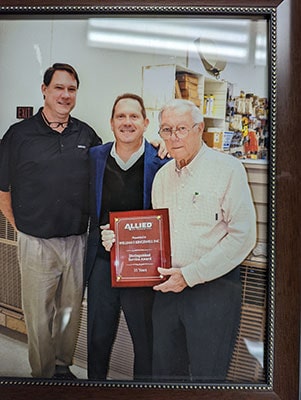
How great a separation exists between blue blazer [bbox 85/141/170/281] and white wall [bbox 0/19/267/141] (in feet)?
0.12

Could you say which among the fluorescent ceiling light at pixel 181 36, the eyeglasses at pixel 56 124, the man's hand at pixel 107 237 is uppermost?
the fluorescent ceiling light at pixel 181 36

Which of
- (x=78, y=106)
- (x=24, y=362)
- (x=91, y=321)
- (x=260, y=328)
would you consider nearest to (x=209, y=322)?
(x=260, y=328)

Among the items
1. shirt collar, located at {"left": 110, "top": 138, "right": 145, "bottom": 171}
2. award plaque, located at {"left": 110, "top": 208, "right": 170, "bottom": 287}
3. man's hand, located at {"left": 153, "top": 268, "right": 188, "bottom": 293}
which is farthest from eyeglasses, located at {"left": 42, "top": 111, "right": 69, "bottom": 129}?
man's hand, located at {"left": 153, "top": 268, "right": 188, "bottom": 293}

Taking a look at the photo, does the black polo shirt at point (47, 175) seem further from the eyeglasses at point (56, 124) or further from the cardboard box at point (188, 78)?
the cardboard box at point (188, 78)

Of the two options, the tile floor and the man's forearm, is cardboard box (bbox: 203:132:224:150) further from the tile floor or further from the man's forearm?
the tile floor

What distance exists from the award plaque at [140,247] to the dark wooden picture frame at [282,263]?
0.23m

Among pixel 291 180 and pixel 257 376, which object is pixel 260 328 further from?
pixel 291 180

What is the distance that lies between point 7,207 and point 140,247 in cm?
31

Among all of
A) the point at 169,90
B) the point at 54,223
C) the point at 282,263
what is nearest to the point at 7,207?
the point at 54,223

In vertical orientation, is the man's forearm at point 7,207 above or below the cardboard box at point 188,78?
below

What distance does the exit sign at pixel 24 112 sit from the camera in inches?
36.7

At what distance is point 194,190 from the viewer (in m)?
0.91

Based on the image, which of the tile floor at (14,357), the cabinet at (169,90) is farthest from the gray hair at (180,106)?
the tile floor at (14,357)

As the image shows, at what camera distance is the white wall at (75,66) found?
92cm
